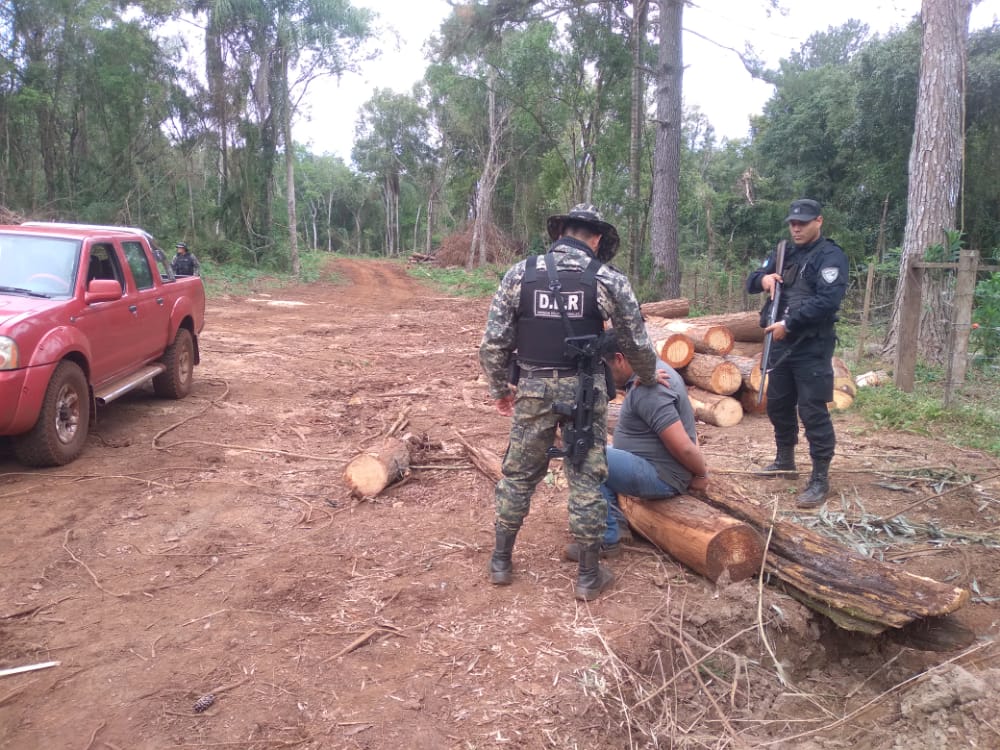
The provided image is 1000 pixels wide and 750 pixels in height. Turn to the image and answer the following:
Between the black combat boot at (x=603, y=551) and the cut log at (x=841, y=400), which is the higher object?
the cut log at (x=841, y=400)

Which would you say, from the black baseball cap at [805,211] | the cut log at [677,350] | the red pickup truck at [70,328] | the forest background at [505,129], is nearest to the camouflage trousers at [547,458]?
the black baseball cap at [805,211]

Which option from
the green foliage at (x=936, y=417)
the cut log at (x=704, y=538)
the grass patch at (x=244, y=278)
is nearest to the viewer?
the cut log at (x=704, y=538)

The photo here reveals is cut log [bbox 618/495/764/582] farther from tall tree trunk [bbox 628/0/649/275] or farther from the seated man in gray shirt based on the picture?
tall tree trunk [bbox 628/0/649/275]

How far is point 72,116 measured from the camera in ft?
90.0

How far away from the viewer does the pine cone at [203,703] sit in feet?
9.31

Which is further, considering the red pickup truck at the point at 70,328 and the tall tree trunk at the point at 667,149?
the tall tree trunk at the point at 667,149

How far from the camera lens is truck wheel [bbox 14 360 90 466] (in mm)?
5254

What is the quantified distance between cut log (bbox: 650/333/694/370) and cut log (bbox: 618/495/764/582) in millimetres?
4123

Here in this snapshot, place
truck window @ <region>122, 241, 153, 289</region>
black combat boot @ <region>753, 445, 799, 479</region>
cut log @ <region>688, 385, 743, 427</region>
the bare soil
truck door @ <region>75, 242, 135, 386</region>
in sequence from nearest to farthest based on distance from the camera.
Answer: the bare soil, black combat boot @ <region>753, 445, 799, 479</region>, truck door @ <region>75, 242, 135, 386</region>, truck window @ <region>122, 241, 153, 289</region>, cut log @ <region>688, 385, 743, 427</region>

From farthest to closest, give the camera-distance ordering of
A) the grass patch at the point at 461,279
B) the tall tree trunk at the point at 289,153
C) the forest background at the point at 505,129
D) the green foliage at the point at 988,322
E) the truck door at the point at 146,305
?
the tall tree trunk at the point at 289,153 < the grass patch at the point at 461,279 < the forest background at the point at 505,129 < the green foliage at the point at 988,322 < the truck door at the point at 146,305

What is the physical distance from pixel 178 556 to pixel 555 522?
2.37 meters

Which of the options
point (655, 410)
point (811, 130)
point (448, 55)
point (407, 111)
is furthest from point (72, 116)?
point (655, 410)

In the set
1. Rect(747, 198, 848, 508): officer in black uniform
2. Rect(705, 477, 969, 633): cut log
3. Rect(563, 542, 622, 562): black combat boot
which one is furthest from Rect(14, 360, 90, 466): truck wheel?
Rect(747, 198, 848, 508): officer in black uniform

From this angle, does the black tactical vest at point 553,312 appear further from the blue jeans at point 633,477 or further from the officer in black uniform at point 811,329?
the officer in black uniform at point 811,329
